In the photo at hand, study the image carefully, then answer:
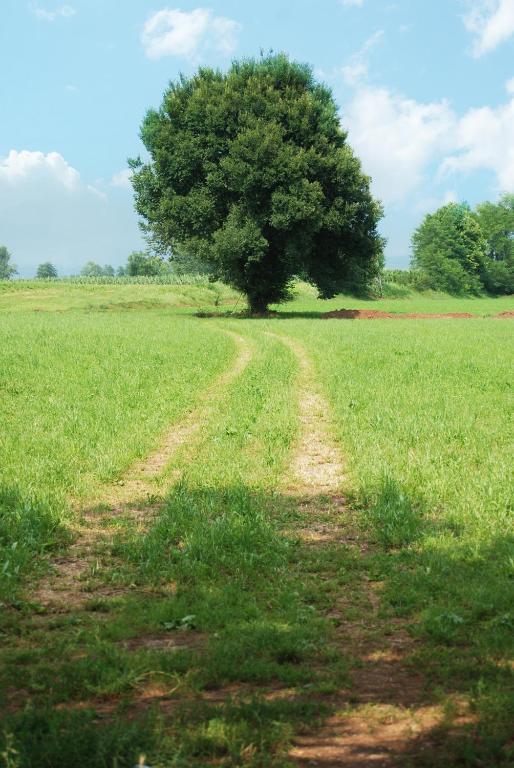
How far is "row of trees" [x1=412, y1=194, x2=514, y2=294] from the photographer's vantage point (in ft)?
420

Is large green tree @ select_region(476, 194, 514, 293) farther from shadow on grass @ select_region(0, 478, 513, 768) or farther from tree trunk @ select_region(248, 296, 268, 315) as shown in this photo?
shadow on grass @ select_region(0, 478, 513, 768)

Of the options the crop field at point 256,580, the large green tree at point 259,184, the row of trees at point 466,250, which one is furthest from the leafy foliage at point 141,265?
the crop field at point 256,580

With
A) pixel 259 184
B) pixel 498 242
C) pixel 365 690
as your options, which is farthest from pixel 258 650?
pixel 498 242

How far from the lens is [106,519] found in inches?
372

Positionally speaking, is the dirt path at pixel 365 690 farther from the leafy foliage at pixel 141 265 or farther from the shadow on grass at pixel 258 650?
the leafy foliage at pixel 141 265

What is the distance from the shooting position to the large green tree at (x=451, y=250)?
12769cm

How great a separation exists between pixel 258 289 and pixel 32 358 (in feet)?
104

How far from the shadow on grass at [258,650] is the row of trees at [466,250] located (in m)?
118

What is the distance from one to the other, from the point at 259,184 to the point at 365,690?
47063mm

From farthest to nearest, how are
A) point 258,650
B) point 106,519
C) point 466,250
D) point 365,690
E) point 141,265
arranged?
point 141,265
point 466,250
point 106,519
point 258,650
point 365,690

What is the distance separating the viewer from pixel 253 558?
7738 millimetres

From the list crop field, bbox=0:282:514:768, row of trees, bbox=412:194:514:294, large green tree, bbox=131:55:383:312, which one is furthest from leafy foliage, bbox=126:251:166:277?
crop field, bbox=0:282:514:768

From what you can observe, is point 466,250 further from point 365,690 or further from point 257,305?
point 365,690

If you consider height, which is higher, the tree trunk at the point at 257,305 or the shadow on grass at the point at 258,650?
the tree trunk at the point at 257,305
